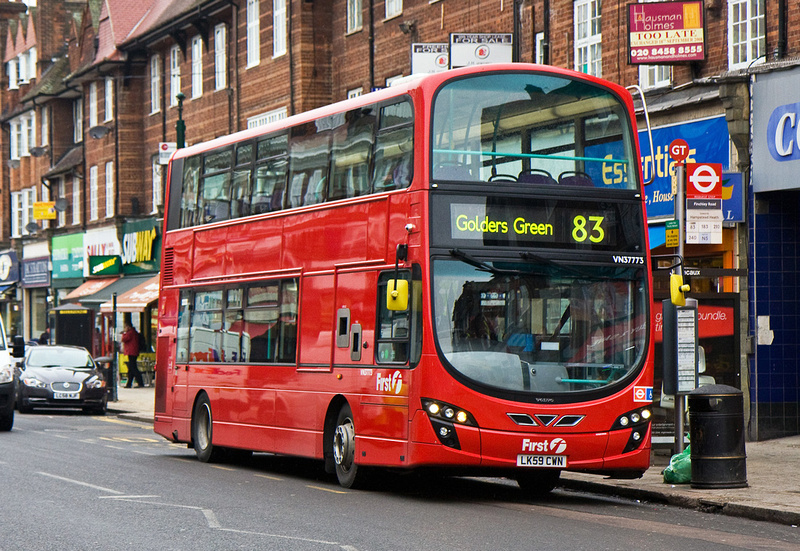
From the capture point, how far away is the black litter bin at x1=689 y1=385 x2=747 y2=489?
1352cm

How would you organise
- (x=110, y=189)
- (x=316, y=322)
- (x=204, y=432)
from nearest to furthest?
(x=316, y=322) < (x=204, y=432) < (x=110, y=189)

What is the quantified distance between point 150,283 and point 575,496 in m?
31.9

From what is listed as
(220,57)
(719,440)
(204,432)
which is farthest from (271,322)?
(220,57)

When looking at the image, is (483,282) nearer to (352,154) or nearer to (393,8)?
(352,154)

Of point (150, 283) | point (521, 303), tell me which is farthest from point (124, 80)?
point (521, 303)

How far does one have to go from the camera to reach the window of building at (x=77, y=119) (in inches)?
2180

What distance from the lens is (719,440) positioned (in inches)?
532

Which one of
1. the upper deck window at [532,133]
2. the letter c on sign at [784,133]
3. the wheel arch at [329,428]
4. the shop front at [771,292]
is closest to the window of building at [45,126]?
the shop front at [771,292]

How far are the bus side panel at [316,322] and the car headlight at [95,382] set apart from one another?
50.2ft

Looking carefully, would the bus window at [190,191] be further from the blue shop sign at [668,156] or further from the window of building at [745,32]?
the window of building at [745,32]

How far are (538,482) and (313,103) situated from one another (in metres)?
22.2

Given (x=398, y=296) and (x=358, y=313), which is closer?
(x=398, y=296)

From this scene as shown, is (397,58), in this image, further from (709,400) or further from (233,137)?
(709,400)

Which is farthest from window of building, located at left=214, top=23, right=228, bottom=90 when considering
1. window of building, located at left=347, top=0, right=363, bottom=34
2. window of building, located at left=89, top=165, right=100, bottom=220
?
window of building, located at left=89, top=165, right=100, bottom=220
